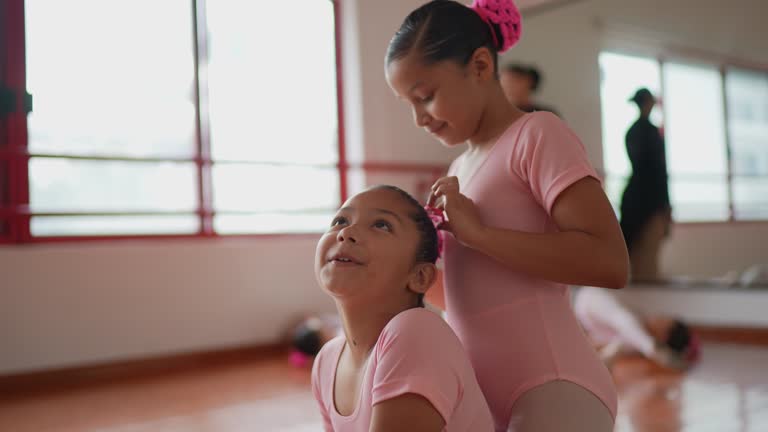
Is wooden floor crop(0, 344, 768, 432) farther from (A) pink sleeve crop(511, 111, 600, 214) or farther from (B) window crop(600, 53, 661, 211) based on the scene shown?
(A) pink sleeve crop(511, 111, 600, 214)

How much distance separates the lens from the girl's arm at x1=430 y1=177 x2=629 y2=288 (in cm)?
89

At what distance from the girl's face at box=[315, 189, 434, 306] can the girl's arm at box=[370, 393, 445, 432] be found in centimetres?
18

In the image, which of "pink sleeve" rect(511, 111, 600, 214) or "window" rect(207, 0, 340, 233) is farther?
"window" rect(207, 0, 340, 233)

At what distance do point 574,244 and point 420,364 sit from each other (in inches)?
9.9

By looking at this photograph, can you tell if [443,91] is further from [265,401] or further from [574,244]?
[265,401]

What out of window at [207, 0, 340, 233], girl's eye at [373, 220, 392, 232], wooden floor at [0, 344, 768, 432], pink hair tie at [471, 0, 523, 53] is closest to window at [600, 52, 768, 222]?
wooden floor at [0, 344, 768, 432]

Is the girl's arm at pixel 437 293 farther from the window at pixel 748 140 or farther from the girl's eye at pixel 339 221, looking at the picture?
the window at pixel 748 140

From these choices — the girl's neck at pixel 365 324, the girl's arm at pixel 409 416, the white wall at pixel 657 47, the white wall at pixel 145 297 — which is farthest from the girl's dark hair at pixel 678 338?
the girl's arm at pixel 409 416

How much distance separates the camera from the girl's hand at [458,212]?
0.95 metres

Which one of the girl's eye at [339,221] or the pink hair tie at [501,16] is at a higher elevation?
the pink hair tie at [501,16]

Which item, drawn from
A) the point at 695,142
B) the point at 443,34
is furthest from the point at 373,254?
the point at 695,142

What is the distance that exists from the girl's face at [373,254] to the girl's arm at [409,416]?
18 centimetres

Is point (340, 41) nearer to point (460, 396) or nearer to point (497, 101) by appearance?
point (497, 101)

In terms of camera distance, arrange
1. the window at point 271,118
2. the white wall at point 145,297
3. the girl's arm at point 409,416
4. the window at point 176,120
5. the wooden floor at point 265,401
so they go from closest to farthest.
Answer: the girl's arm at point 409,416 → the wooden floor at point 265,401 → the white wall at point 145,297 → the window at point 176,120 → the window at point 271,118
